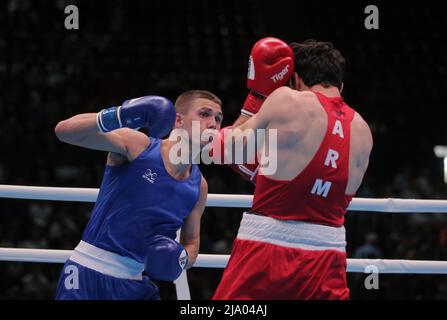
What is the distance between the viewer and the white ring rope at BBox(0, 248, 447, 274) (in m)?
3.47

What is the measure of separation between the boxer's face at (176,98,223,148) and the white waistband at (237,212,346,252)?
682mm

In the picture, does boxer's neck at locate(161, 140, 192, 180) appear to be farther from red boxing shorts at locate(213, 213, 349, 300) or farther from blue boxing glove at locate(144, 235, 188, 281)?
red boxing shorts at locate(213, 213, 349, 300)

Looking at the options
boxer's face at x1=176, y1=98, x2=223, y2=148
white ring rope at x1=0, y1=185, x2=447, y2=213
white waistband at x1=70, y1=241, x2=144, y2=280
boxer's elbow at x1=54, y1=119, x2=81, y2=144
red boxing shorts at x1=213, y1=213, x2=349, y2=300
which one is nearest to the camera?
red boxing shorts at x1=213, y1=213, x2=349, y2=300

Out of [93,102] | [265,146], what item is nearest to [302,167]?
[265,146]

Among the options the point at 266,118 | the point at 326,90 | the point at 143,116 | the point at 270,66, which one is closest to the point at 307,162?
the point at 266,118

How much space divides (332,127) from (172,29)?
910cm

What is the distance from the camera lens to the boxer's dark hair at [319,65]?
105 inches

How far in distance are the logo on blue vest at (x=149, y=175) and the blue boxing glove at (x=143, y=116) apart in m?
0.29

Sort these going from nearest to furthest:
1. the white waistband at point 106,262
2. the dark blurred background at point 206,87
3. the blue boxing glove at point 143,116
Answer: the blue boxing glove at point 143,116 < the white waistband at point 106,262 < the dark blurred background at point 206,87

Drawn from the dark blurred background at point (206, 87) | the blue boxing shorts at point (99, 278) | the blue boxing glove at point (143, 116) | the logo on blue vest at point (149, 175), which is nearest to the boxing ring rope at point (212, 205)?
the blue boxing shorts at point (99, 278)

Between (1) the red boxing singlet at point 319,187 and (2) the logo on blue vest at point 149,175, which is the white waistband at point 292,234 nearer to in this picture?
(1) the red boxing singlet at point 319,187

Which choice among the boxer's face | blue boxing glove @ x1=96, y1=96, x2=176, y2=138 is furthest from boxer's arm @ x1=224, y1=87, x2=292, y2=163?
the boxer's face
